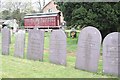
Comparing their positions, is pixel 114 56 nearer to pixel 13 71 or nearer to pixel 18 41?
pixel 13 71

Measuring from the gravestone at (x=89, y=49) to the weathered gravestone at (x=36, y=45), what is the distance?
1804 millimetres

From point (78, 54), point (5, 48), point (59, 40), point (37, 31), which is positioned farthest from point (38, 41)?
point (5, 48)

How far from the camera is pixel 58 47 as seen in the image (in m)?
8.59

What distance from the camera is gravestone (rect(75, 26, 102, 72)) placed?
24.9ft

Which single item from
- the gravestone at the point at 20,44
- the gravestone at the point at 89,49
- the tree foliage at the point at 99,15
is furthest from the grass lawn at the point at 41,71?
the tree foliage at the point at 99,15

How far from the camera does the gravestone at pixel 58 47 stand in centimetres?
849

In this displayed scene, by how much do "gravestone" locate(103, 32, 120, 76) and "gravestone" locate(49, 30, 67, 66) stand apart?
1623mm

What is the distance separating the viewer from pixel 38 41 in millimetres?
9359

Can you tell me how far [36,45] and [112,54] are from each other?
3.21 m

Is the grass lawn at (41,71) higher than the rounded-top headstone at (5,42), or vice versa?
the rounded-top headstone at (5,42)

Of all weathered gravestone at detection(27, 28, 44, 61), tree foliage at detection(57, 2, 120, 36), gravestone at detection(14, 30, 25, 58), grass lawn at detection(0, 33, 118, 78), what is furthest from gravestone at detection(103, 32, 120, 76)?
tree foliage at detection(57, 2, 120, 36)

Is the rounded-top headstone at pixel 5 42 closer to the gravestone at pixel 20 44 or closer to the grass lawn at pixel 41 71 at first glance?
the gravestone at pixel 20 44

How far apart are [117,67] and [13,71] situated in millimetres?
2974

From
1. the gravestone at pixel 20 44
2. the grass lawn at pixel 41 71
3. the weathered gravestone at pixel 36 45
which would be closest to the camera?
the grass lawn at pixel 41 71
